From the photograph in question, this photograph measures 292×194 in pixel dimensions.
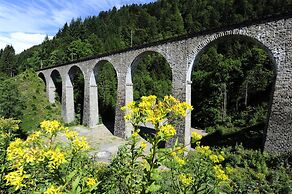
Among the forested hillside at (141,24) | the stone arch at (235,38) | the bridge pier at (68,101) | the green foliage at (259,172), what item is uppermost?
the forested hillside at (141,24)

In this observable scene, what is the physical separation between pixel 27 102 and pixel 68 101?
267 inches

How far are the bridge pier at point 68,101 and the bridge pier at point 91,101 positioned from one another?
3792 mm

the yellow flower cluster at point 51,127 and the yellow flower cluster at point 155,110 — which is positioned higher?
the yellow flower cluster at point 155,110

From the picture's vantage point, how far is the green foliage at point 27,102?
19.1 m

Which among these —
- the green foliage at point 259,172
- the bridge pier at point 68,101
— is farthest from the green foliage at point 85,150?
the bridge pier at point 68,101

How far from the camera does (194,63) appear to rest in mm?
13031

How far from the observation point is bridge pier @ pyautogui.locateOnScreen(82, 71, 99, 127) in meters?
21.6

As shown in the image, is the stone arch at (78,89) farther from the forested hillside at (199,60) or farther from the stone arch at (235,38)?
the stone arch at (235,38)

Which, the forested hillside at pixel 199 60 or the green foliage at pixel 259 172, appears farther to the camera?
the forested hillside at pixel 199 60

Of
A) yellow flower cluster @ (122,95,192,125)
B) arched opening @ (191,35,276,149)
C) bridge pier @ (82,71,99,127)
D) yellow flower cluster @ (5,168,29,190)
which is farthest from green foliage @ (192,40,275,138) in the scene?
yellow flower cluster @ (5,168,29,190)

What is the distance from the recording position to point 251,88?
2356cm

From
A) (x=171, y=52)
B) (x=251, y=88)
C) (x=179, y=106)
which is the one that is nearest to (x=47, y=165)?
(x=179, y=106)

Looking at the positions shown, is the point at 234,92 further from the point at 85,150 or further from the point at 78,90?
the point at 85,150

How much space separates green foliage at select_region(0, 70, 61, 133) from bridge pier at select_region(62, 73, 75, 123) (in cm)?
159
